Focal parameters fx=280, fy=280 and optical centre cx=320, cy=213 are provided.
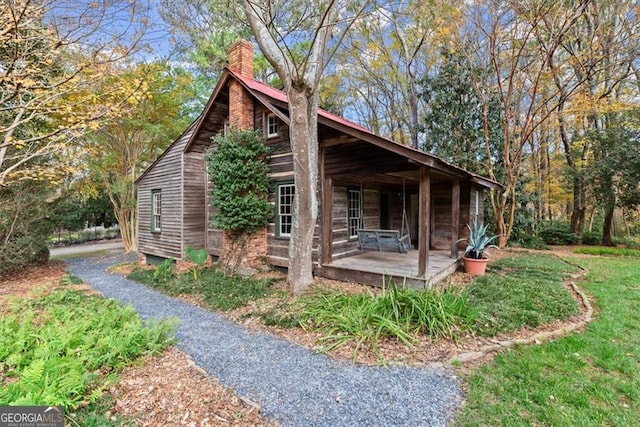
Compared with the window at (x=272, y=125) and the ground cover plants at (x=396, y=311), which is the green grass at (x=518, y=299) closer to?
the ground cover plants at (x=396, y=311)

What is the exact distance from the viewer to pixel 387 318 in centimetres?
404

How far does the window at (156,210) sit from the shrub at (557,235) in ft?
56.3

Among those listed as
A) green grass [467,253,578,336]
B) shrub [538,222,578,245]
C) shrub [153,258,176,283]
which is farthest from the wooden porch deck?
shrub [538,222,578,245]

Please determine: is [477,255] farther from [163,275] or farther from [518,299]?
[163,275]

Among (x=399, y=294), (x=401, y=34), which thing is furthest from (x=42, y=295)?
(x=401, y=34)

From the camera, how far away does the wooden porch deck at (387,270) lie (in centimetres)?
586

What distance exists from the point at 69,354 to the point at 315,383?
262 centimetres

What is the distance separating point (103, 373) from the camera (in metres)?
2.96

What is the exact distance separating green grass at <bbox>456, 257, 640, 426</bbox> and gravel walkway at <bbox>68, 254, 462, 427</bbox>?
1.07 ft

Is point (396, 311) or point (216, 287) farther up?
point (396, 311)

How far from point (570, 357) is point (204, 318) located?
210 inches

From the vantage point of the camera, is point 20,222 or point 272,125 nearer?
point 272,125

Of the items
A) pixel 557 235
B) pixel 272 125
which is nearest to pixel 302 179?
pixel 272 125

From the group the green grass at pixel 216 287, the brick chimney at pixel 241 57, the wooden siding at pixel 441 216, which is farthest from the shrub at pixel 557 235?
the brick chimney at pixel 241 57
